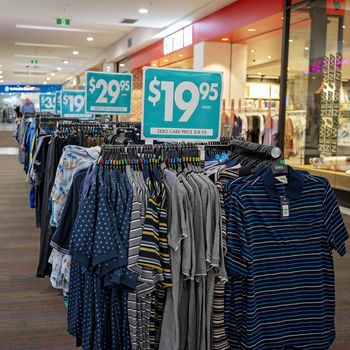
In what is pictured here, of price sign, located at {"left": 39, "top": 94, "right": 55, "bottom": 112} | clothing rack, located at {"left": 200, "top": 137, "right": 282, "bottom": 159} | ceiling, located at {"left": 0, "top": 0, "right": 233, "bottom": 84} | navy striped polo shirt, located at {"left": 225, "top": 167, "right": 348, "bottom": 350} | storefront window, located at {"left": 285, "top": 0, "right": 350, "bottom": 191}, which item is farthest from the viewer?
price sign, located at {"left": 39, "top": 94, "right": 55, "bottom": 112}

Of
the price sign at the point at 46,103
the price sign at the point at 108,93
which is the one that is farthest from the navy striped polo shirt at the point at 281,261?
the price sign at the point at 46,103

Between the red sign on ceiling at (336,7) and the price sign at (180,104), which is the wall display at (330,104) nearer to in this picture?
the red sign on ceiling at (336,7)

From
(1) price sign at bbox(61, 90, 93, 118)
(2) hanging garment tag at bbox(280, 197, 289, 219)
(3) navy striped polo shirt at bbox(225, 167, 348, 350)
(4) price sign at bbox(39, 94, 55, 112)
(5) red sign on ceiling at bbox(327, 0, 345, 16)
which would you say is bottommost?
(3) navy striped polo shirt at bbox(225, 167, 348, 350)

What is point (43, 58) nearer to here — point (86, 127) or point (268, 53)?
point (268, 53)

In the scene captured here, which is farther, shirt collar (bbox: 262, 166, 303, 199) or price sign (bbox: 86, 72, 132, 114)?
price sign (bbox: 86, 72, 132, 114)

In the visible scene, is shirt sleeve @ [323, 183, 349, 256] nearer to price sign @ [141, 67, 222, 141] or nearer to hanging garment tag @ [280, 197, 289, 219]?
hanging garment tag @ [280, 197, 289, 219]

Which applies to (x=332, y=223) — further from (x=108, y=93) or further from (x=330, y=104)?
(x=330, y=104)

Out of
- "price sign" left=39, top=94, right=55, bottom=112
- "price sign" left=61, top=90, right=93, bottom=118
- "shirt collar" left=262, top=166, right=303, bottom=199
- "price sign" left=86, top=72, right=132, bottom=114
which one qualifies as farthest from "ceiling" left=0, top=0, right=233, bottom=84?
"shirt collar" left=262, top=166, right=303, bottom=199

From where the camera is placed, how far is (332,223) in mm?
2312

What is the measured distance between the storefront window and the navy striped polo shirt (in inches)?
221

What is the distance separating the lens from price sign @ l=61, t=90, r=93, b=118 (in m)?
8.19

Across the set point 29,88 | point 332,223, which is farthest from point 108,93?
point 29,88

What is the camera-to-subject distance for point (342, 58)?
786 centimetres

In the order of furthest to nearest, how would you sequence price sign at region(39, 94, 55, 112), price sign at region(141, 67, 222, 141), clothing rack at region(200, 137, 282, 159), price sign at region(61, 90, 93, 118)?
price sign at region(39, 94, 55, 112), price sign at region(61, 90, 93, 118), price sign at region(141, 67, 222, 141), clothing rack at region(200, 137, 282, 159)
